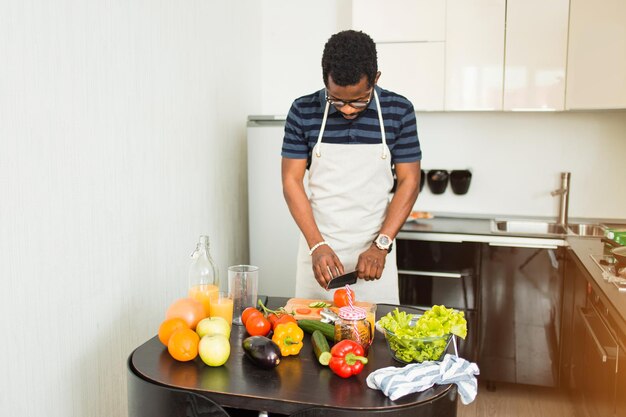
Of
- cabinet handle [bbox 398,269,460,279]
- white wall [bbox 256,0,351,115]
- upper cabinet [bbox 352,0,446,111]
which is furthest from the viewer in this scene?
white wall [bbox 256,0,351,115]

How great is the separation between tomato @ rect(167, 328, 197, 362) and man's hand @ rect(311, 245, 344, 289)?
2.15ft

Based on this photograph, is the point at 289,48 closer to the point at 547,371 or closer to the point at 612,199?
the point at 612,199

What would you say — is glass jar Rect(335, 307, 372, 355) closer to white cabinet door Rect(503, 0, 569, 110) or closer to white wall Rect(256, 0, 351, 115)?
white cabinet door Rect(503, 0, 569, 110)

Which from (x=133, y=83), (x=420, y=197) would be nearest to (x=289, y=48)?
(x=420, y=197)

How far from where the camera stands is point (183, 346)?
146 centimetres

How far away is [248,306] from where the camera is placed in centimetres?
177

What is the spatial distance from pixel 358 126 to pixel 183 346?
1.11m

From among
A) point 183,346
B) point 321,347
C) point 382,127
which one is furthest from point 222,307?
point 382,127

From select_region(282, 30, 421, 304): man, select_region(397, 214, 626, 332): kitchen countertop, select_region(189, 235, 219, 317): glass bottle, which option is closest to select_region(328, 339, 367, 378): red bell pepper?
select_region(189, 235, 219, 317): glass bottle

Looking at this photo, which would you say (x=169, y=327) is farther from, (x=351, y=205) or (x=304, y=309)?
(x=351, y=205)

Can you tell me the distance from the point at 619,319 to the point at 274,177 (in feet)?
6.23

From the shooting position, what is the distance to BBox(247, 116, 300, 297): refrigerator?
10.8ft

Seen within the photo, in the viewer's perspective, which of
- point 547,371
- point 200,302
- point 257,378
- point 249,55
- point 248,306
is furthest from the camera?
point 249,55

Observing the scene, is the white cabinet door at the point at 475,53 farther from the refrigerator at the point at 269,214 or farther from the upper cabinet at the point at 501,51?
the refrigerator at the point at 269,214
